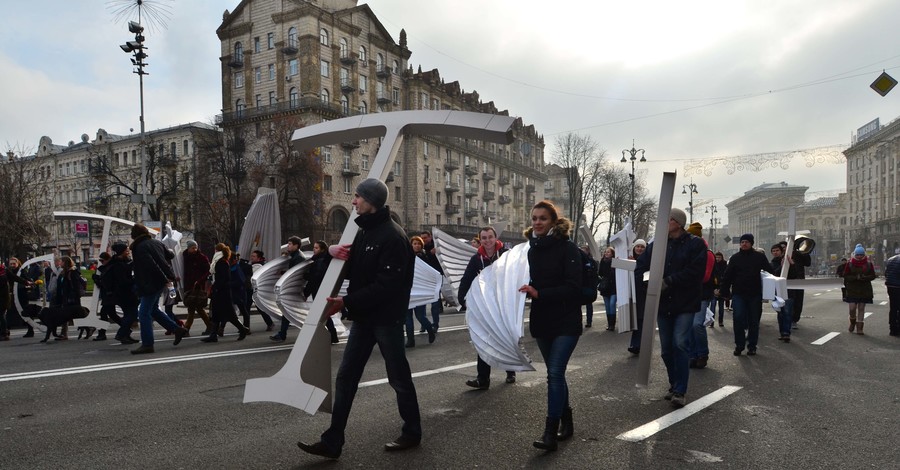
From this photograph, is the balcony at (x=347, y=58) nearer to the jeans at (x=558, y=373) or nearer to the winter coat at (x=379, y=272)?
the winter coat at (x=379, y=272)

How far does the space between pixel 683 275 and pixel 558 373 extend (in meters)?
1.99

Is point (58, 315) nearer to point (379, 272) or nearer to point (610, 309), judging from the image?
point (379, 272)

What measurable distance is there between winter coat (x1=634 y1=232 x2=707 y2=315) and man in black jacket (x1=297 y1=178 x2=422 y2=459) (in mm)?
2677

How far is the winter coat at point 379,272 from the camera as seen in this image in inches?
169

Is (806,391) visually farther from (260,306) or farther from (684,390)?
(260,306)

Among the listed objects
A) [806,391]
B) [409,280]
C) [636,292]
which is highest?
[409,280]

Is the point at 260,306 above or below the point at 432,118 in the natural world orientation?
below

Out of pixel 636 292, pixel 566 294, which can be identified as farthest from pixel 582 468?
pixel 636 292

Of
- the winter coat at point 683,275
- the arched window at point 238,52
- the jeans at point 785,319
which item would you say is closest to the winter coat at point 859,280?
the jeans at point 785,319

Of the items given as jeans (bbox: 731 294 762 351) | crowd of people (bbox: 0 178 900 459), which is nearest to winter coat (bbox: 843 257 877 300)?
crowd of people (bbox: 0 178 900 459)

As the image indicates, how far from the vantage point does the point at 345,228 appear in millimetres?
4438

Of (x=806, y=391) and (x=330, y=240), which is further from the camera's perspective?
(x=330, y=240)

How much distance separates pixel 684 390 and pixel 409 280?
3.09 m

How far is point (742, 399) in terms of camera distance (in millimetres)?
6418
